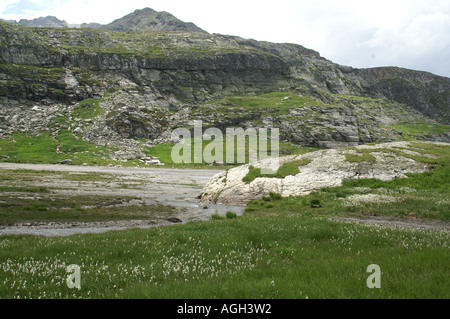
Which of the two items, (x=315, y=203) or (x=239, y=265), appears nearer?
(x=239, y=265)

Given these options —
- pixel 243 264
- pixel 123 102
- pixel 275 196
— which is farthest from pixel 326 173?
pixel 123 102

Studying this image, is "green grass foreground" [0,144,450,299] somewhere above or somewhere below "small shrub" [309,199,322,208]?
above

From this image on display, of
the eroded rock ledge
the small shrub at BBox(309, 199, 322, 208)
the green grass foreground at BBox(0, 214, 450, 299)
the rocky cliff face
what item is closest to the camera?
the green grass foreground at BBox(0, 214, 450, 299)

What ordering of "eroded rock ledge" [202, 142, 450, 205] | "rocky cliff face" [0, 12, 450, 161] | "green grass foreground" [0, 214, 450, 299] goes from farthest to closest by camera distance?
1. "rocky cliff face" [0, 12, 450, 161]
2. "eroded rock ledge" [202, 142, 450, 205]
3. "green grass foreground" [0, 214, 450, 299]

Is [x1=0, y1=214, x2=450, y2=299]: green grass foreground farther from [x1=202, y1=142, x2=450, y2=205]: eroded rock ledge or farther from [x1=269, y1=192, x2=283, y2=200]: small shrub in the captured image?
[x1=202, y1=142, x2=450, y2=205]: eroded rock ledge

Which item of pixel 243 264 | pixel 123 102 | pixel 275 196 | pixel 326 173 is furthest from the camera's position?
pixel 123 102

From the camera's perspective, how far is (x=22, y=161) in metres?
89.2

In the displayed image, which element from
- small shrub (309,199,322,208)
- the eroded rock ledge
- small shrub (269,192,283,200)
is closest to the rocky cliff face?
the eroded rock ledge

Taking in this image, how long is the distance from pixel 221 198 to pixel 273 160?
10035 mm

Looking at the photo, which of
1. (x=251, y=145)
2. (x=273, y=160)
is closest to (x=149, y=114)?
(x=251, y=145)

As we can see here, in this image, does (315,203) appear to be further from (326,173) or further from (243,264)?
(243,264)

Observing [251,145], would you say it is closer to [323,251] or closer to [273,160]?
[273,160]

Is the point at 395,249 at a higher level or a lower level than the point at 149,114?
lower

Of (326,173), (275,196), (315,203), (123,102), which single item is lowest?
(275,196)
